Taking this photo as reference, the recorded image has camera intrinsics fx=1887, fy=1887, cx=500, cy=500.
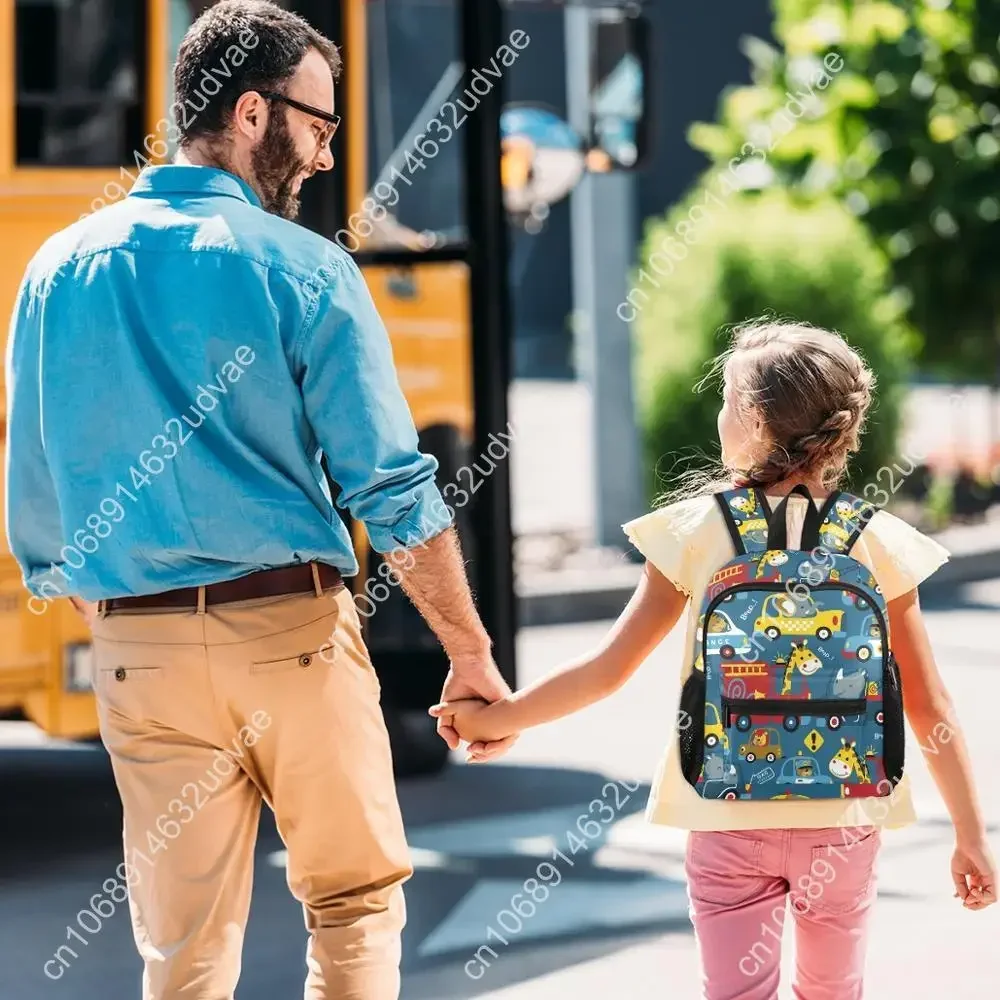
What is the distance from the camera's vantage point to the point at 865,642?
8.69ft

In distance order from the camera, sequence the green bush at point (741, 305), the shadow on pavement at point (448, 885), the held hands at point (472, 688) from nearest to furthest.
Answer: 1. the held hands at point (472, 688)
2. the shadow on pavement at point (448, 885)
3. the green bush at point (741, 305)

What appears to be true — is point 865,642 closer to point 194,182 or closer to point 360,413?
point 360,413

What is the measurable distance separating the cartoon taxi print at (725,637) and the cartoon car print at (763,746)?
0.38 feet

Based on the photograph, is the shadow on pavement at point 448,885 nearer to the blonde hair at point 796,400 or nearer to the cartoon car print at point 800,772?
the cartoon car print at point 800,772

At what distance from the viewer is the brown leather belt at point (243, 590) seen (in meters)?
2.82

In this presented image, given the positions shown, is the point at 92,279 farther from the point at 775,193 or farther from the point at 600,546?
the point at 775,193

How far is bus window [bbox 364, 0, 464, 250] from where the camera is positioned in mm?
6832

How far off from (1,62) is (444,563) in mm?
3348

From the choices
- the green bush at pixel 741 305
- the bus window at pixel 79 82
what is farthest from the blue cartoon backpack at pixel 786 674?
the green bush at pixel 741 305

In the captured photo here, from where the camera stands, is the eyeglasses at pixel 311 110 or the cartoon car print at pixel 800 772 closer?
the cartoon car print at pixel 800 772

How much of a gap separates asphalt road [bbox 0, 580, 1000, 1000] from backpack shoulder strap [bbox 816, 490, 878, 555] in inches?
73.6

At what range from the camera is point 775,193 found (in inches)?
621

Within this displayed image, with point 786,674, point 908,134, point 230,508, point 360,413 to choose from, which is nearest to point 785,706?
point 786,674

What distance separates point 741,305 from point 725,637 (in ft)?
39.1
